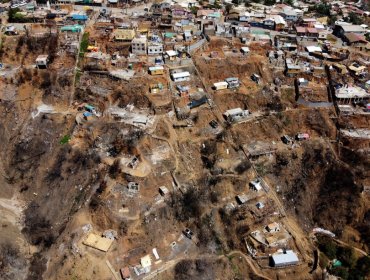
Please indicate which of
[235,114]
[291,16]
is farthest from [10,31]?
[291,16]

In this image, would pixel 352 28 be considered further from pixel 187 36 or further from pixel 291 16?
pixel 187 36

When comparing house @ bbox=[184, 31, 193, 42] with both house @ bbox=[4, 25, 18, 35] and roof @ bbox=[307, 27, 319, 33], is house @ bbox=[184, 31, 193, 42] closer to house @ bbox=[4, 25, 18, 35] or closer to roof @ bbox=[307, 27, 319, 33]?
roof @ bbox=[307, 27, 319, 33]

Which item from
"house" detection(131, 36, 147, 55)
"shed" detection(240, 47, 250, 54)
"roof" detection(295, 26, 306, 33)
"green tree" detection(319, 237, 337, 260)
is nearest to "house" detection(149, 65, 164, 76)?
"house" detection(131, 36, 147, 55)

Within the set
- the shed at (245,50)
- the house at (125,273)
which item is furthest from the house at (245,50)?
the house at (125,273)

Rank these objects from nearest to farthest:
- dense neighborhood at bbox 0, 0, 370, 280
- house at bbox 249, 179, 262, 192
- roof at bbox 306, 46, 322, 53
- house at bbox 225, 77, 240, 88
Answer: dense neighborhood at bbox 0, 0, 370, 280
house at bbox 249, 179, 262, 192
house at bbox 225, 77, 240, 88
roof at bbox 306, 46, 322, 53

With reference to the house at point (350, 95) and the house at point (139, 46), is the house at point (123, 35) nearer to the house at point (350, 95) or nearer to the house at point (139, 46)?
the house at point (139, 46)

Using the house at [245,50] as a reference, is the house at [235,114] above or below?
below

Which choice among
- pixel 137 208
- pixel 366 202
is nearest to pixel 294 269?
pixel 366 202

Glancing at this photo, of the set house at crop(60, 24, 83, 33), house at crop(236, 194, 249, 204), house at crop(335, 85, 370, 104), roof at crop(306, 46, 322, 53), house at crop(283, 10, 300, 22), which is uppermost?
house at crop(60, 24, 83, 33)
